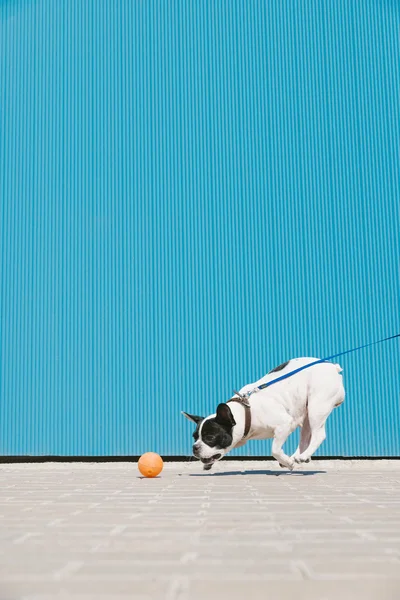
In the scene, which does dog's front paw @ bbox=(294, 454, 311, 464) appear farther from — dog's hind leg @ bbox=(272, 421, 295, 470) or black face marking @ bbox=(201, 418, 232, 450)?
black face marking @ bbox=(201, 418, 232, 450)

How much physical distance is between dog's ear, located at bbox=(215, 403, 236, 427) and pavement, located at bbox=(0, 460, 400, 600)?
2261 millimetres

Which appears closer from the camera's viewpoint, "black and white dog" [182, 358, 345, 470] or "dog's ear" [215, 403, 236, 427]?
"dog's ear" [215, 403, 236, 427]

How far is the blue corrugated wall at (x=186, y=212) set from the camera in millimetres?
11797

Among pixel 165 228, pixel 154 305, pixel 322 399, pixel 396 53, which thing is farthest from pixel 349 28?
pixel 322 399

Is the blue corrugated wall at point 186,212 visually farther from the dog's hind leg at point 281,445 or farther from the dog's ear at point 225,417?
the dog's ear at point 225,417

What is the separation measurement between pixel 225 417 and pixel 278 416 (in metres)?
0.72

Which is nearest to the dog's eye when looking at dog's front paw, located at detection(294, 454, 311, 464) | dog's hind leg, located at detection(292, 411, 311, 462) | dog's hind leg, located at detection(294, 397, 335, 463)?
dog's front paw, located at detection(294, 454, 311, 464)

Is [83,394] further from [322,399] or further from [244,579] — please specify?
[244,579]

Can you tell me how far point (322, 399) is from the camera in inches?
313

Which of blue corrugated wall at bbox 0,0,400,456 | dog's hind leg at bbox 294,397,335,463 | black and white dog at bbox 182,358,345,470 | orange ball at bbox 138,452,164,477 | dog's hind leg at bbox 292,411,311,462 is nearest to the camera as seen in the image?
orange ball at bbox 138,452,164,477

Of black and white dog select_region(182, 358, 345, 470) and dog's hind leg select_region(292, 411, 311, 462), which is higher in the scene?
black and white dog select_region(182, 358, 345, 470)

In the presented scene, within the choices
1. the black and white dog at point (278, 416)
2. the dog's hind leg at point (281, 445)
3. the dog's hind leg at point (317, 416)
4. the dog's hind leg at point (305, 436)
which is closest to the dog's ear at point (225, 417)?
the black and white dog at point (278, 416)

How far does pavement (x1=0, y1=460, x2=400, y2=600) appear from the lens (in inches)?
72.2

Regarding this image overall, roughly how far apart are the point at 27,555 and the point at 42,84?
12.7 meters
